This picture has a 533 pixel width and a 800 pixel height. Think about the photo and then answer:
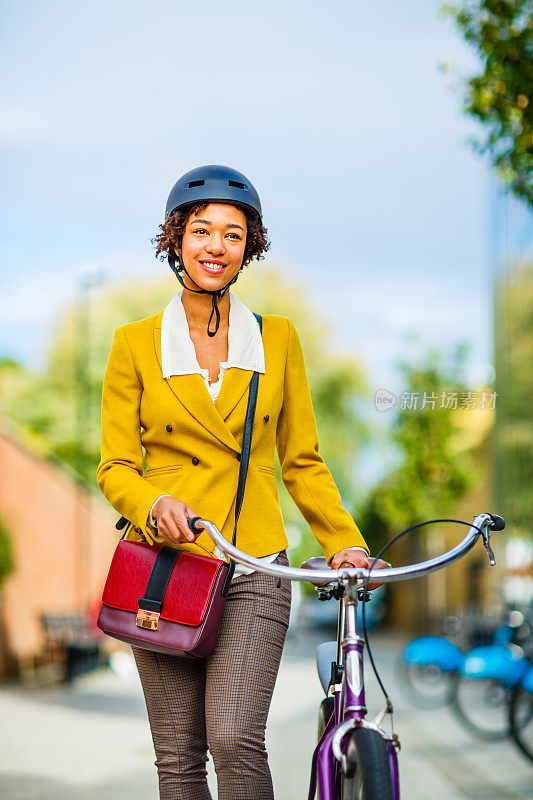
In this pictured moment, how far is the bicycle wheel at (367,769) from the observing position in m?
2.14

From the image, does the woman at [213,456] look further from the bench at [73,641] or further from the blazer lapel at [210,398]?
the bench at [73,641]

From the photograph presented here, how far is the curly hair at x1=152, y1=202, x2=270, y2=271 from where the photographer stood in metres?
2.92

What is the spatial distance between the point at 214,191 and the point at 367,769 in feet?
4.80

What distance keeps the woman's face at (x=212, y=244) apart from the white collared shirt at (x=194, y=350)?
127 millimetres

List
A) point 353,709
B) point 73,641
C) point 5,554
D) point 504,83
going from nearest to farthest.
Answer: point 353,709, point 504,83, point 5,554, point 73,641

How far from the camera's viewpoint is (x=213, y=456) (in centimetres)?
279

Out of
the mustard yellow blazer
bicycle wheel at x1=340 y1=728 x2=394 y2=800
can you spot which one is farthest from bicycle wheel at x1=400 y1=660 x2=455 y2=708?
bicycle wheel at x1=340 y1=728 x2=394 y2=800

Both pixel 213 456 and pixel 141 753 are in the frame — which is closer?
pixel 213 456

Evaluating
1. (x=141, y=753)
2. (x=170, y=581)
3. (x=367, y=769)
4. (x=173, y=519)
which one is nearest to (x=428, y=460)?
(x=141, y=753)

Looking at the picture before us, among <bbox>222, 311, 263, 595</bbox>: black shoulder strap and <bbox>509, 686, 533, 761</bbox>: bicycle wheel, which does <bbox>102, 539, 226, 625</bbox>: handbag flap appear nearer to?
<bbox>222, 311, 263, 595</bbox>: black shoulder strap

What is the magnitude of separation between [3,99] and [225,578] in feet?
12.5

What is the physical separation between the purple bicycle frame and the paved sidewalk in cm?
360

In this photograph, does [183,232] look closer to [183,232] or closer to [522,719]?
[183,232]

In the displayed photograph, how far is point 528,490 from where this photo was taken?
16.2 meters
